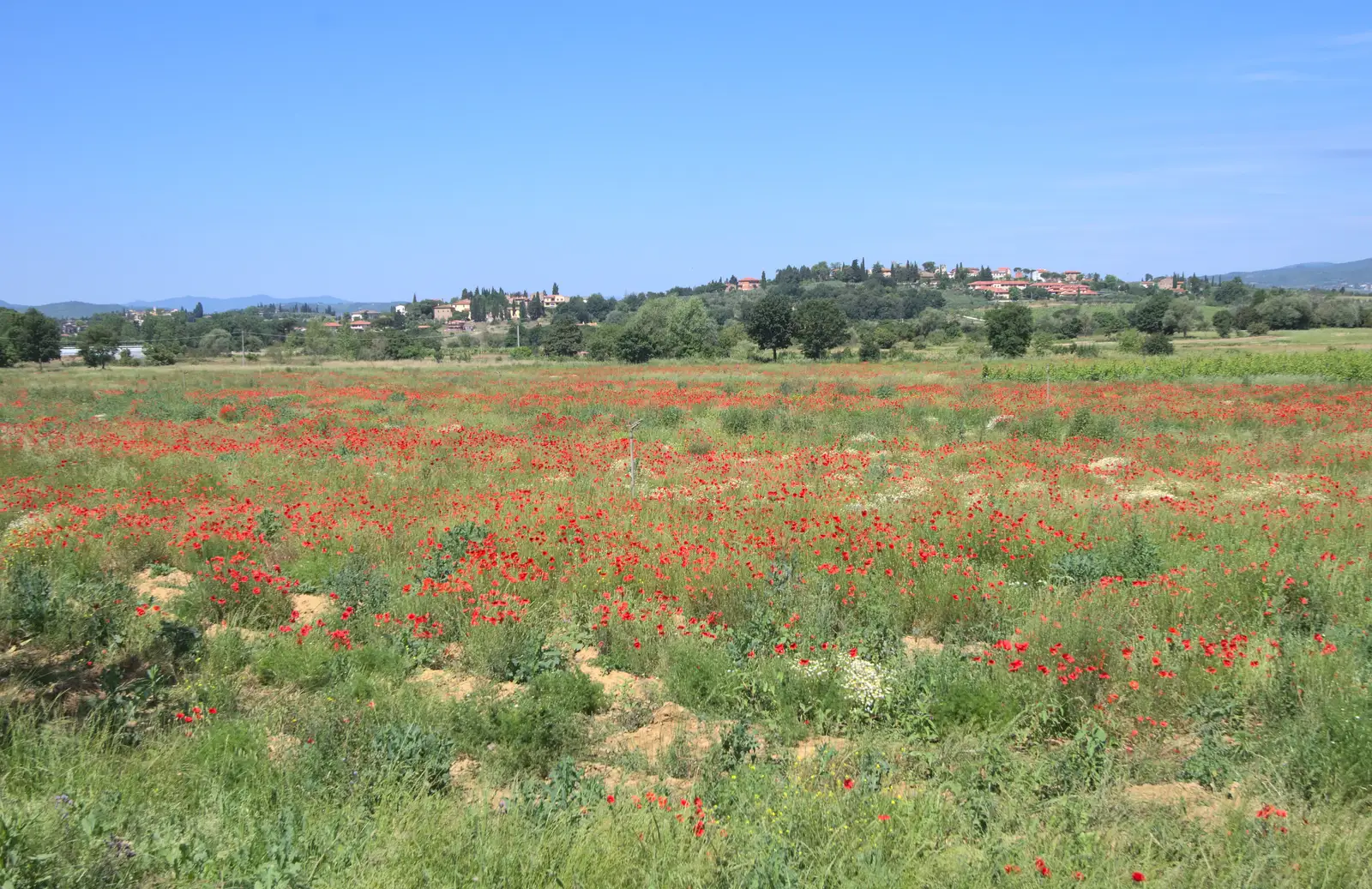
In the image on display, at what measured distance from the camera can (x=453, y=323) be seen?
187 meters

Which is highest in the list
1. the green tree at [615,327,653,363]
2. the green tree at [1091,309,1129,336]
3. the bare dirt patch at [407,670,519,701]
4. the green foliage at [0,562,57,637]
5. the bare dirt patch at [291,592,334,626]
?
the green tree at [1091,309,1129,336]

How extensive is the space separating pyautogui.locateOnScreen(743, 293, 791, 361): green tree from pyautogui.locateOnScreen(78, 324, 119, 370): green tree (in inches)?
2005

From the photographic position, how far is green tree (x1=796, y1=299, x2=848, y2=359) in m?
70.0

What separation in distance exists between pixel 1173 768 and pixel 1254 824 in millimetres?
801

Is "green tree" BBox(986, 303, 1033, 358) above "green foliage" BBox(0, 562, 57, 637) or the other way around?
above

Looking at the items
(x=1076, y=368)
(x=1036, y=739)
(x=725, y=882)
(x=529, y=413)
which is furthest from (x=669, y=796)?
(x=1076, y=368)

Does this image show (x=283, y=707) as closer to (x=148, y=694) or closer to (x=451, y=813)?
(x=148, y=694)

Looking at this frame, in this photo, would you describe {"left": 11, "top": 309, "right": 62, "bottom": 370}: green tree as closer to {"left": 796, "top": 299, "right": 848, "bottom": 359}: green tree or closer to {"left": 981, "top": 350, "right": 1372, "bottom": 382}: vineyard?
{"left": 796, "top": 299, "right": 848, "bottom": 359}: green tree

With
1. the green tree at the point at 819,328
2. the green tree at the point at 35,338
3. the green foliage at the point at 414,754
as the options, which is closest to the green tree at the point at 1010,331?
the green tree at the point at 819,328

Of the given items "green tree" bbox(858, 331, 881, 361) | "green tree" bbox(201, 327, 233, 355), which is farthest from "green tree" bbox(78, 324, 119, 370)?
"green tree" bbox(858, 331, 881, 361)

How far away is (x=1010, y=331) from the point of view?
199 feet

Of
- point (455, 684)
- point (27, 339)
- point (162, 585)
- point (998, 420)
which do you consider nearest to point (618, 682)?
point (455, 684)

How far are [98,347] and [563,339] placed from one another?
41928 mm

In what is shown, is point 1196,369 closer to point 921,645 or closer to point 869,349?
point 869,349
